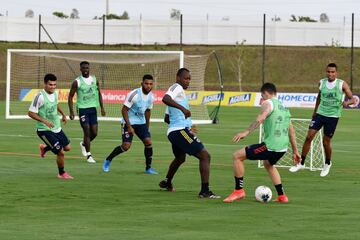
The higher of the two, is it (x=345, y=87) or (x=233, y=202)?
(x=345, y=87)

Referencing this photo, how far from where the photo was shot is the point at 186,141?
16.4m

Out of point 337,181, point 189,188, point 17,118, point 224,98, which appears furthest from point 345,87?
point 224,98

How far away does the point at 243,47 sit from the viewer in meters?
80.8

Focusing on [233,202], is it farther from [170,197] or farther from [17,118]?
[17,118]

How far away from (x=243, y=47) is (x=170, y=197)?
65441mm

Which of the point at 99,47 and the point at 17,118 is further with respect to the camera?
the point at 99,47

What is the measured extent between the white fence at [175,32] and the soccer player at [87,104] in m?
60.3

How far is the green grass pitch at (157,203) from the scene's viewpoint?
12.1m

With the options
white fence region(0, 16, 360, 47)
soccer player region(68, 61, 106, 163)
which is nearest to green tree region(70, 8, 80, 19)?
white fence region(0, 16, 360, 47)

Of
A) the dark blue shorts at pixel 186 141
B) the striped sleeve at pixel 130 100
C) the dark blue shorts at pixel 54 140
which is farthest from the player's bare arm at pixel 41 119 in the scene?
the dark blue shorts at pixel 186 141

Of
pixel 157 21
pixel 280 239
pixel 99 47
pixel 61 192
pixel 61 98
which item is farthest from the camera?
pixel 157 21

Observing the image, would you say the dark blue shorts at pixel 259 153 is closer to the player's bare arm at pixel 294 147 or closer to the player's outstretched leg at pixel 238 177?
the player's outstretched leg at pixel 238 177

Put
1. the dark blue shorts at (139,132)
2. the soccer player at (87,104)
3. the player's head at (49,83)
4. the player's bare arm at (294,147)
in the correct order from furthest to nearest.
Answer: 1. the soccer player at (87,104)
2. the dark blue shorts at (139,132)
3. the player's head at (49,83)
4. the player's bare arm at (294,147)

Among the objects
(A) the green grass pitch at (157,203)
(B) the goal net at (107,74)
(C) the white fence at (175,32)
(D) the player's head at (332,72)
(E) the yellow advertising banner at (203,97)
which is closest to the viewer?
(A) the green grass pitch at (157,203)
